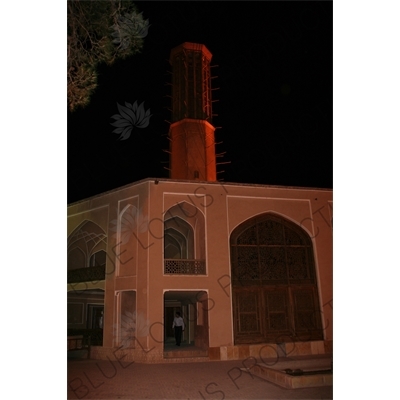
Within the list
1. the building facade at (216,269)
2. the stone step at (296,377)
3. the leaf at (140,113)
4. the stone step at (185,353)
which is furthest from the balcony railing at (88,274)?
the leaf at (140,113)

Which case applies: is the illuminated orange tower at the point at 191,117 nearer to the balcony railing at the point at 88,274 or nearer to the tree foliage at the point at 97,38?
the balcony railing at the point at 88,274

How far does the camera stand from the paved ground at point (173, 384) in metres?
6.86

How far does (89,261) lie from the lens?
696 inches

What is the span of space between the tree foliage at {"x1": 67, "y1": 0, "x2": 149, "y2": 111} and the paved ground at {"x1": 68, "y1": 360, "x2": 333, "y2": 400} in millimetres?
5023

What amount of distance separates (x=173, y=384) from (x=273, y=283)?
6640 millimetres

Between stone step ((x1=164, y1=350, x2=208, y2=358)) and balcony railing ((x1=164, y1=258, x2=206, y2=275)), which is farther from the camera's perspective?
balcony railing ((x1=164, y1=258, x2=206, y2=275))

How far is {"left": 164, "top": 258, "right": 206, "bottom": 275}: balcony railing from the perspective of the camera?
13.2 m

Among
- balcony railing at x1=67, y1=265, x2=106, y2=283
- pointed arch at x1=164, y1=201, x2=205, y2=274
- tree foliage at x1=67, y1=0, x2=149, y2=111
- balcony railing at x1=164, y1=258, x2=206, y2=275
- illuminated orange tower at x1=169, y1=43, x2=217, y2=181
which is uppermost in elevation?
illuminated orange tower at x1=169, y1=43, x2=217, y2=181

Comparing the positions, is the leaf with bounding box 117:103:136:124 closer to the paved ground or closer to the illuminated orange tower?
the paved ground

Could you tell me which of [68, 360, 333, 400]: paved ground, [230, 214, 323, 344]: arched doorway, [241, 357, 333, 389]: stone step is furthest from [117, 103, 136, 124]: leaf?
[230, 214, 323, 344]: arched doorway

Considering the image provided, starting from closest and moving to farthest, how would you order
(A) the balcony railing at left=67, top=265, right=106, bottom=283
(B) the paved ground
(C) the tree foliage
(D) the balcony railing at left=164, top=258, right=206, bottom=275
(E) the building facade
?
1. (C) the tree foliage
2. (B) the paved ground
3. (E) the building facade
4. (D) the balcony railing at left=164, top=258, right=206, bottom=275
5. (A) the balcony railing at left=67, top=265, right=106, bottom=283

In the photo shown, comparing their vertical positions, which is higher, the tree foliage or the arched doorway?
the tree foliage
